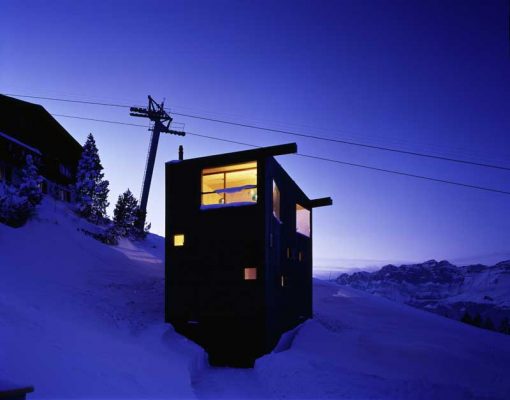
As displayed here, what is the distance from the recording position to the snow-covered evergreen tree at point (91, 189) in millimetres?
32531

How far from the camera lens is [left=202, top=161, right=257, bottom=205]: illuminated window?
16.3 m

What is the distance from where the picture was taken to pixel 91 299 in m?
15.9

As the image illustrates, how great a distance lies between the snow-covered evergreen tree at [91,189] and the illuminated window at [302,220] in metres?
19.6

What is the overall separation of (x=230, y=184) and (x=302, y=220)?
28.5 feet

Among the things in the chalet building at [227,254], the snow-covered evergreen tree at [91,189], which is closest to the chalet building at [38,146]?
the snow-covered evergreen tree at [91,189]

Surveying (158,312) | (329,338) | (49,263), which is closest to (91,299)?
(158,312)

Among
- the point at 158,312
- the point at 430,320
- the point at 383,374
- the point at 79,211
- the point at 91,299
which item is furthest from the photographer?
the point at 79,211

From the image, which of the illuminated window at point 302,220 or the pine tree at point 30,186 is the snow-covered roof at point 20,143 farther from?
the illuminated window at point 302,220

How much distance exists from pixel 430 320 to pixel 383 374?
18312 mm

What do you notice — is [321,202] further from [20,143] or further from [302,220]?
[20,143]

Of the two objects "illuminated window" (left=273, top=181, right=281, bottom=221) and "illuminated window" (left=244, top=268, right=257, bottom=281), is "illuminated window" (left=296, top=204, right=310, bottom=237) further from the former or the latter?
"illuminated window" (left=244, top=268, right=257, bottom=281)

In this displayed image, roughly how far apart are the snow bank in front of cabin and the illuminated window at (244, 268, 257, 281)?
11.8 ft

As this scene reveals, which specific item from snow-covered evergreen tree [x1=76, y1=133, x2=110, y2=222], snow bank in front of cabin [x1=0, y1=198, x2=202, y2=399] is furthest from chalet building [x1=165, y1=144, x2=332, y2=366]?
snow-covered evergreen tree [x1=76, y1=133, x2=110, y2=222]

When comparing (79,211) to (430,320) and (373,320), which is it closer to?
(373,320)
